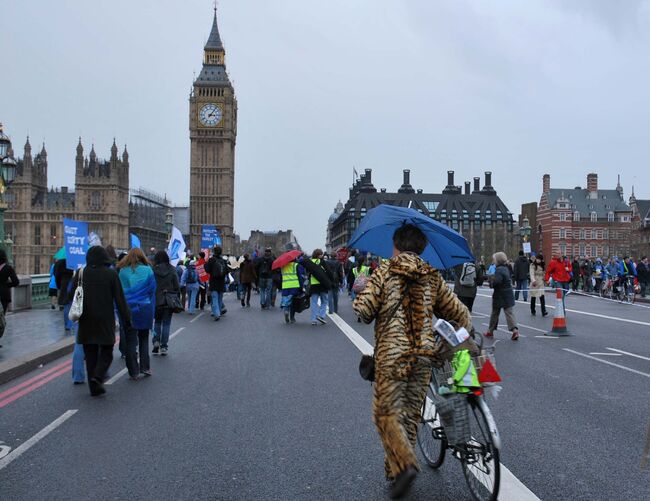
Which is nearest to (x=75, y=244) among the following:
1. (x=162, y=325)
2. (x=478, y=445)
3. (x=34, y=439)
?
(x=162, y=325)

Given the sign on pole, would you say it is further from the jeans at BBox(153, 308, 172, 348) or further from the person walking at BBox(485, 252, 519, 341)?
the person walking at BBox(485, 252, 519, 341)

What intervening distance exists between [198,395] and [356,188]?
146313 mm

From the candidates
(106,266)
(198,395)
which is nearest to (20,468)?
(198,395)

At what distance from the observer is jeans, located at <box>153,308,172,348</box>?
11.1m

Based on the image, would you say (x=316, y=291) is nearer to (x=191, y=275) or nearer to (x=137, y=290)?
(x=191, y=275)

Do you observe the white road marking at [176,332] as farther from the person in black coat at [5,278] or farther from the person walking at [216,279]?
the person in black coat at [5,278]

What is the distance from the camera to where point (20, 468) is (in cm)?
517

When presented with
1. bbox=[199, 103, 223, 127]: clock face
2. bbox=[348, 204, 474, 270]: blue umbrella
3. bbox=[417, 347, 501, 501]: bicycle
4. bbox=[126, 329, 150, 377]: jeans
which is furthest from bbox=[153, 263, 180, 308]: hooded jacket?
bbox=[199, 103, 223, 127]: clock face

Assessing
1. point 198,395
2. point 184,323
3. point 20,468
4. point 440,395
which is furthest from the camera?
point 184,323

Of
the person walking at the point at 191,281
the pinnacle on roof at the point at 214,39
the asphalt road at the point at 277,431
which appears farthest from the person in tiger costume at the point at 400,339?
the pinnacle on roof at the point at 214,39

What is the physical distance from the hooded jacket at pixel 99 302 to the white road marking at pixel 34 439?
42.1 inches

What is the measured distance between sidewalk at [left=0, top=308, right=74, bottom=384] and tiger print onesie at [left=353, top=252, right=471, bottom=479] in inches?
251

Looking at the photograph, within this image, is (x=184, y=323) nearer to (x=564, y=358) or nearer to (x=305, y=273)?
(x=305, y=273)

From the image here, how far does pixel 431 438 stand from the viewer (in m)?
5.11
